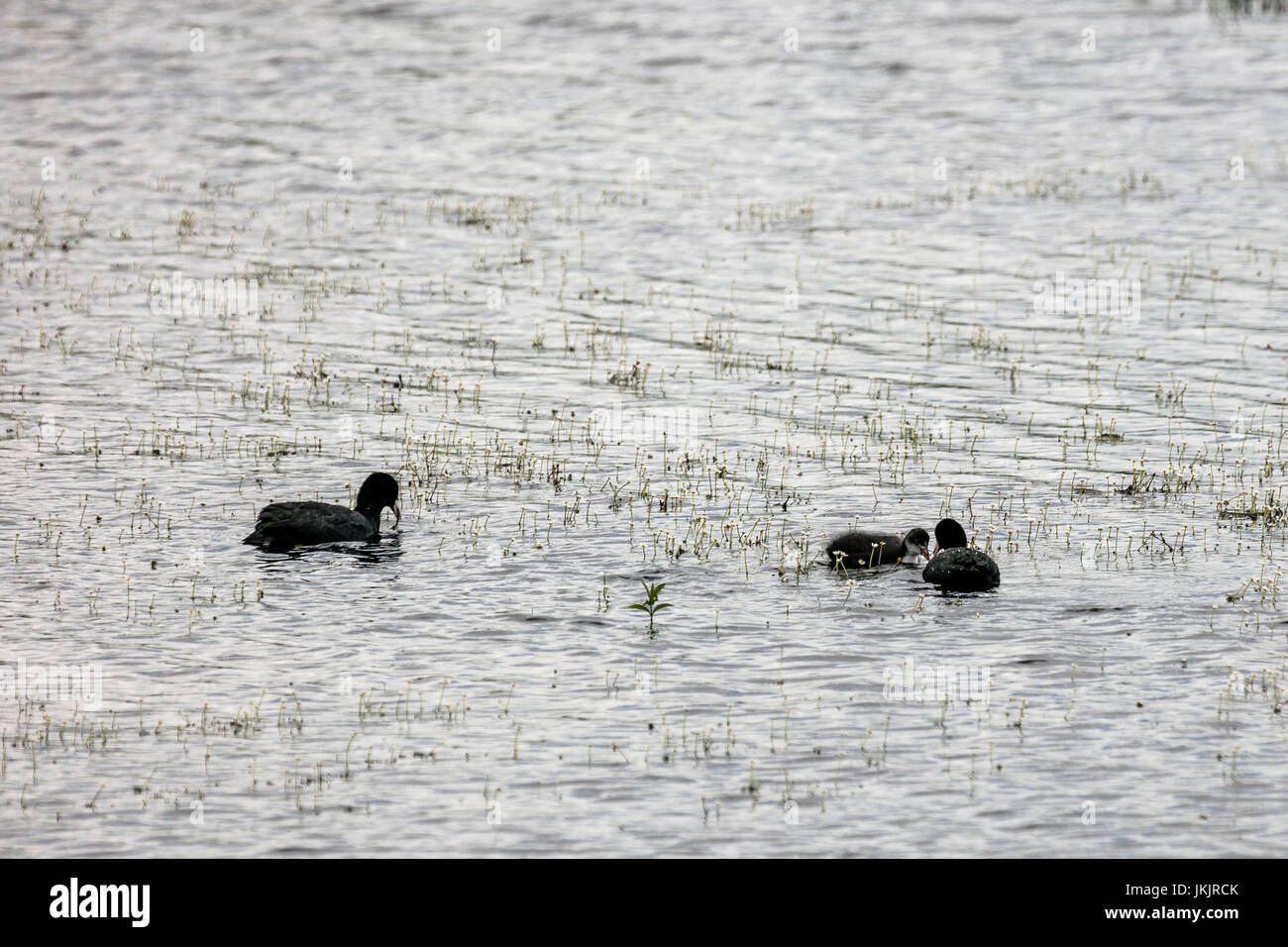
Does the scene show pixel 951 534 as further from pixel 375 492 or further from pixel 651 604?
pixel 375 492

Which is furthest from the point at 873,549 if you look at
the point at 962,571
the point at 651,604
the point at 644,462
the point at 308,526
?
the point at 308,526

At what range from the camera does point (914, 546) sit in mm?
18750

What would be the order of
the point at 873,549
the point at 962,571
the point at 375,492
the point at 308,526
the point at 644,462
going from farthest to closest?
the point at 644,462, the point at 375,492, the point at 308,526, the point at 873,549, the point at 962,571

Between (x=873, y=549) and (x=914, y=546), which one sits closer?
(x=873, y=549)

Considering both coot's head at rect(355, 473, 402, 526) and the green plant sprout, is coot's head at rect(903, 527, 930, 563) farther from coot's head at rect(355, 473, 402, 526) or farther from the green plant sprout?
coot's head at rect(355, 473, 402, 526)

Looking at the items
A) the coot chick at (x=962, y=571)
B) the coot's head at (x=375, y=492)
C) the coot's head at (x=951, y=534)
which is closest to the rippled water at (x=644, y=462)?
the coot chick at (x=962, y=571)

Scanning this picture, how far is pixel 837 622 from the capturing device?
17172 millimetres

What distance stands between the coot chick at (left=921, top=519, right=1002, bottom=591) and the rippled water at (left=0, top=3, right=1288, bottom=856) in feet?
0.91

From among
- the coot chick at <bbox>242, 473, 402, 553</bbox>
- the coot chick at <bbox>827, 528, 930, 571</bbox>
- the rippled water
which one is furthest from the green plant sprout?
the coot chick at <bbox>242, 473, 402, 553</bbox>

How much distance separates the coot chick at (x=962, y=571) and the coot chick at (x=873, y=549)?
592mm

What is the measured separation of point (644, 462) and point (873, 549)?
5318 mm

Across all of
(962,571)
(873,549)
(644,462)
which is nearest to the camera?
(962,571)

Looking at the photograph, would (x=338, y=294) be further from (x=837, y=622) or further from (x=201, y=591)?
(x=837, y=622)
